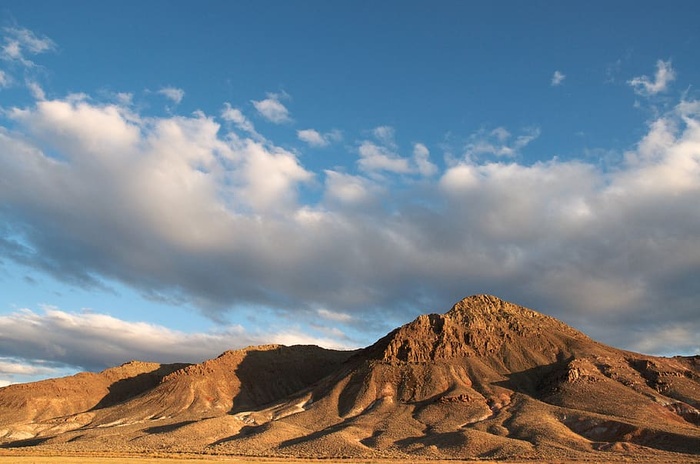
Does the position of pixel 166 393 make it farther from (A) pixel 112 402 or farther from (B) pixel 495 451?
(B) pixel 495 451

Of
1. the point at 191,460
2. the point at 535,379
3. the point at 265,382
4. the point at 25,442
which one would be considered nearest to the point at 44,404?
the point at 25,442

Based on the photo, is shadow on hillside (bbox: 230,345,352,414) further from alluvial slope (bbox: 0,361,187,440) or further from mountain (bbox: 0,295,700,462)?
alluvial slope (bbox: 0,361,187,440)

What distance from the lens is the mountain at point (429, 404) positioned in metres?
106

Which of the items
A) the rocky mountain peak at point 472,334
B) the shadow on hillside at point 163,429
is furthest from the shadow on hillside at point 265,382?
the shadow on hillside at point 163,429

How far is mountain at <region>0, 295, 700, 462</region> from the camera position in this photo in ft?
347

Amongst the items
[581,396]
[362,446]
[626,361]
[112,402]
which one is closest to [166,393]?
[112,402]

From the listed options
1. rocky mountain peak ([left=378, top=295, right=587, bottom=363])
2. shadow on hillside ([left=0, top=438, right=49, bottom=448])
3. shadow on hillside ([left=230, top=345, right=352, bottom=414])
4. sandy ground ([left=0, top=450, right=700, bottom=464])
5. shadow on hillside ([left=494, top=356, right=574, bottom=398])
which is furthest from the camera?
shadow on hillside ([left=230, top=345, right=352, bottom=414])

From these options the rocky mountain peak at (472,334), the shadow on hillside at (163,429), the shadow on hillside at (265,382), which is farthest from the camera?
the shadow on hillside at (265,382)

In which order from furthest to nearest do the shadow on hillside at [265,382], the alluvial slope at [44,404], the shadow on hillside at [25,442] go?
the shadow on hillside at [265,382] → the alluvial slope at [44,404] → the shadow on hillside at [25,442]

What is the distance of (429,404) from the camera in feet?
456

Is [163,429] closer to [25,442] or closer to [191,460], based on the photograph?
[25,442]

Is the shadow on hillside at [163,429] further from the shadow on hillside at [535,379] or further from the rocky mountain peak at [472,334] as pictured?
the shadow on hillside at [535,379]

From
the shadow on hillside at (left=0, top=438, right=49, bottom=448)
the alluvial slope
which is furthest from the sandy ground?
the alluvial slope

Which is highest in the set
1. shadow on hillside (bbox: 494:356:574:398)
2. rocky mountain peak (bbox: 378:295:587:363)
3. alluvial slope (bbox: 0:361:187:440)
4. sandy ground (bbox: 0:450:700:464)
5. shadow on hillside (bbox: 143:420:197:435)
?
rocky mountain peak (bbox: 378:295:587:363)
